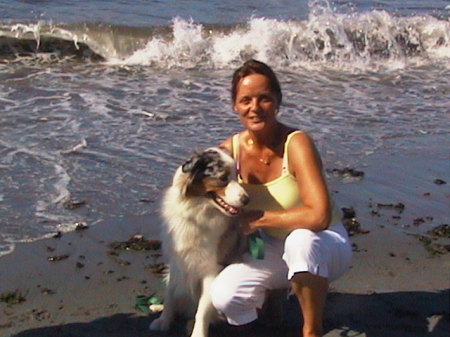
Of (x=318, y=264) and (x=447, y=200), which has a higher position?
(x=318, y=264)

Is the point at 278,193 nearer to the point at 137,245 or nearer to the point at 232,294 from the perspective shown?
the point at 232,294

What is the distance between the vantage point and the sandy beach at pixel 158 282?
170 inches

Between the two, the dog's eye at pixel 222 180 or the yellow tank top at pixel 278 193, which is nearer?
the dog's eye at pixel 222 180

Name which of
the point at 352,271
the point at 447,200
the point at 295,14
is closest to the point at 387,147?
the point at 447,200

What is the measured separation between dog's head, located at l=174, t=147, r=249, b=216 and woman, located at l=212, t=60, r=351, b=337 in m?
0.20

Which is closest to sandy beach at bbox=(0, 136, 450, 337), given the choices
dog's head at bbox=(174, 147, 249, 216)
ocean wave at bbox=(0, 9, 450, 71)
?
dog's head at bbox=(174, 147, 249, 216)

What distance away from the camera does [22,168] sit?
6.86m

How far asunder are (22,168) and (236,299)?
136 inches

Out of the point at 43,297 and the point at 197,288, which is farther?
the point at 43,297

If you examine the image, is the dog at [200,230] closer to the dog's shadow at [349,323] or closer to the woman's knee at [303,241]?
the dog's shadow at [349,323]

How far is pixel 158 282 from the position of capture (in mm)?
4852

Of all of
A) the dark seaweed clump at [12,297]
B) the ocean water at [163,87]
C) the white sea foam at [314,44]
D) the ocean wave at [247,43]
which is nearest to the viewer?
the dark seaweed clump at [12,297]

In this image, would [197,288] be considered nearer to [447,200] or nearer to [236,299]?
[236,299]

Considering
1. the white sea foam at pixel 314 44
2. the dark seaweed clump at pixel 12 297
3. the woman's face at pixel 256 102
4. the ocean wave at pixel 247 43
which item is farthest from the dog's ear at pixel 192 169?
the white sea foam at pixel 314 44
